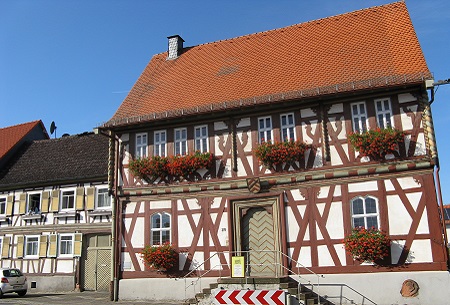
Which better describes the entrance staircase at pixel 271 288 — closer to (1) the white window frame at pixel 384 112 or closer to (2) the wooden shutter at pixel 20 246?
(1) the white window frame at pixel 384 112

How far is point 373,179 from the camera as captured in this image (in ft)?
51.2

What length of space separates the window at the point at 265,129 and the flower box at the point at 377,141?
10.1 ft

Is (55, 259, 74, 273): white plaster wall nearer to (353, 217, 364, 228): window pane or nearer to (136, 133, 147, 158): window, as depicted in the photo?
(136, 133, 147, 158): window

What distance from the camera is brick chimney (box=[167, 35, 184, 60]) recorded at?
23.6 m

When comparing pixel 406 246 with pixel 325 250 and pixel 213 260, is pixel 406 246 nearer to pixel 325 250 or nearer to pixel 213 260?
pixel 325 250

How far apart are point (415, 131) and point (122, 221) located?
1155 cm

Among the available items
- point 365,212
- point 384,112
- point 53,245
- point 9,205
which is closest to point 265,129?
point 384,112

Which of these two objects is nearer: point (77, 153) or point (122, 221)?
point (122, 221)

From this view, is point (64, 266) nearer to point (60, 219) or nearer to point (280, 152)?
point (60, 219)

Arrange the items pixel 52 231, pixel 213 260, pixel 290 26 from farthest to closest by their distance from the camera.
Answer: pixel 52 231 → pixel 290 26 → pixel 213 260

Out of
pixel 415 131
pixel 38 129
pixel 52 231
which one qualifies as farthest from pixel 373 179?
pixel 38 129

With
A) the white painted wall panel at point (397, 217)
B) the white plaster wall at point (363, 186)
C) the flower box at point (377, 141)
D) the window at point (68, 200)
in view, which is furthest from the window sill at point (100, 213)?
the white painted wall panel at point (397, 217)

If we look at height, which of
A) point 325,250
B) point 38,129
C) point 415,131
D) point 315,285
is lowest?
point 315,285

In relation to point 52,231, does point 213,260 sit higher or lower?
lower
